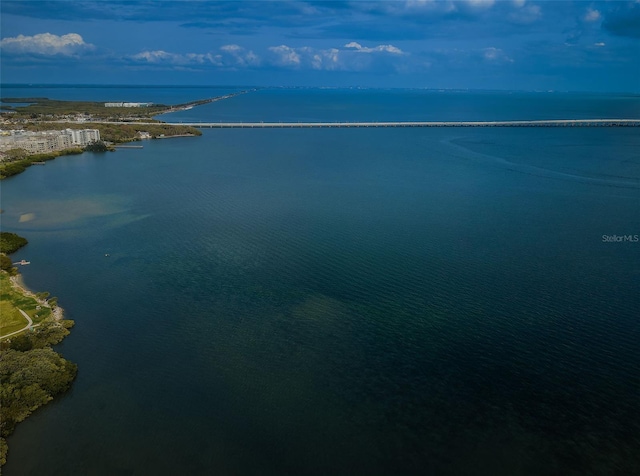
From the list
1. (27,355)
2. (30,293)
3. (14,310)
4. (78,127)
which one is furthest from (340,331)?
(78,127)

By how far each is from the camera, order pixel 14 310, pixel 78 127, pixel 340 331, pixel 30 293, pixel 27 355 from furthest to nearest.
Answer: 1. pixel 78 127
2. pixel 30 293
3. pixel 14 310
4. pixel 340 331
5. pixel 27 355

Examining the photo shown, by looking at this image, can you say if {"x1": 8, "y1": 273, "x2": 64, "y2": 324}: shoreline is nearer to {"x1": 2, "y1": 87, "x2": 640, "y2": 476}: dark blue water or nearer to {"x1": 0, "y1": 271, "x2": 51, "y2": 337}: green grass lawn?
{"x1": 0, "y1": 271, "x2": 51, "y2": 337}: green grass lawn

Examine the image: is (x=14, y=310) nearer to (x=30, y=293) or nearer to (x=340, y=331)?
(x=30, y=293)

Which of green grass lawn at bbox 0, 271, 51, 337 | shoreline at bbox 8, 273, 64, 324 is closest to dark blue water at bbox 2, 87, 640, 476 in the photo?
shoreline at bbox 8, 273, 64, 324

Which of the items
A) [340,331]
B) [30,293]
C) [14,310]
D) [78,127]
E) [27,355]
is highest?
[340,331]

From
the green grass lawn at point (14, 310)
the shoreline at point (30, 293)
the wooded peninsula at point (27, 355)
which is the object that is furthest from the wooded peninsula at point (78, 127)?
the wooded peninsula at point (27, 355)

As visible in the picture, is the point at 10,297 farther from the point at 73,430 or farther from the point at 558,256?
the point at 558,256

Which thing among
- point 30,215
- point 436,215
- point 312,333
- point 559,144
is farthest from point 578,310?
point 559,144
